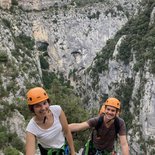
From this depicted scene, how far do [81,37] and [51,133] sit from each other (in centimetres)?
7945

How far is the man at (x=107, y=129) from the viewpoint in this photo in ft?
21.1

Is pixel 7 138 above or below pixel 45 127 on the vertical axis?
below

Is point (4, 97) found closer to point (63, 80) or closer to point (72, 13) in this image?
point (63, 80)

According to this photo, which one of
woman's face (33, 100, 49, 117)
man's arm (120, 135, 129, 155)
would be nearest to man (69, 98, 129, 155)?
man's arm (120, 135, 129, 155)

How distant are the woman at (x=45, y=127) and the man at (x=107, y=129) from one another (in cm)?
49

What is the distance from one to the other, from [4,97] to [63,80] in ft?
180

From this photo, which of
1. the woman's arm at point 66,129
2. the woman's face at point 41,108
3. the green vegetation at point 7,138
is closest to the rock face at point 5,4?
the green vegetation at point 7,138

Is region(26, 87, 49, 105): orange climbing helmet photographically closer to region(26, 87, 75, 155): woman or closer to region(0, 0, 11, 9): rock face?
region(26, 87, 75, 155): woman

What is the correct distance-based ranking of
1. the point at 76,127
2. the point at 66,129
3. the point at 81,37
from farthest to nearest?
the point at 81,37 → the point at 76,127 → the point at 66,129

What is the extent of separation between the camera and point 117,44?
7656 cm

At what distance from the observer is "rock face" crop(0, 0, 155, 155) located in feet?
205

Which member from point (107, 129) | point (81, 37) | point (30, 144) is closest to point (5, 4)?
point (81, 37)

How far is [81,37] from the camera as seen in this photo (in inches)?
3329

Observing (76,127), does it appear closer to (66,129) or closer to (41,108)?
(66,129)
